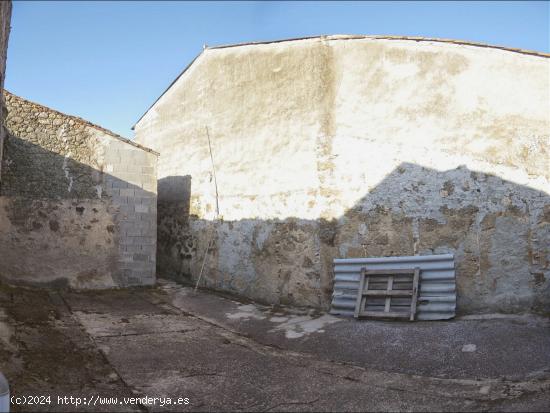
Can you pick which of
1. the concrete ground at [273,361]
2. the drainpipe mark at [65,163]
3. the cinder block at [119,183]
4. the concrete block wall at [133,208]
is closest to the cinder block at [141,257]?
the concrete block wall at [133,208]

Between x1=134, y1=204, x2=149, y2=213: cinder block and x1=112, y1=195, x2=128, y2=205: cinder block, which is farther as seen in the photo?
x1=134, y1=204, x2=149, y2=213: cinder block

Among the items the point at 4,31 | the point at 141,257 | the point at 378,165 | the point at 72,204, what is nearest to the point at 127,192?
the point at 72,204

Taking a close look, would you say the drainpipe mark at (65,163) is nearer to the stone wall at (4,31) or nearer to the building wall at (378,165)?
the building wall at (378,165)

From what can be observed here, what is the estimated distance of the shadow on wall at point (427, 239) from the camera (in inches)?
212

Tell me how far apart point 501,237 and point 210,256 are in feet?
17.5

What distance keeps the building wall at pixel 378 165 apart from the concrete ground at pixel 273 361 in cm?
96

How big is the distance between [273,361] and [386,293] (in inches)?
79.7

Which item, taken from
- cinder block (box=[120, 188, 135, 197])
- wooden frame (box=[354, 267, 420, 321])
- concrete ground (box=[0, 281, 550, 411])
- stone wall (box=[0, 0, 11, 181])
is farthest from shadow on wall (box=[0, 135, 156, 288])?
wooden frame (box=[354, 267, 420, 321])

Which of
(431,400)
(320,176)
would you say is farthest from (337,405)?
(320,176)

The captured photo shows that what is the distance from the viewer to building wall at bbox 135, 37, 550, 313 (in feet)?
18.1

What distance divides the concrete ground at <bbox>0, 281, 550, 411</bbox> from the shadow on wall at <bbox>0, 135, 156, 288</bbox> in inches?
55.1

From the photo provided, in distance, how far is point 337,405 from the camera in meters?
3.35

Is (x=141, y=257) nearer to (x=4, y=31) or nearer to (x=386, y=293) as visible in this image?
(x=386, y=293)

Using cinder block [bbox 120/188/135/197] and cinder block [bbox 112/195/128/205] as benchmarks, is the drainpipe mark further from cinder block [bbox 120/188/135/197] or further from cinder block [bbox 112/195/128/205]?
cinder block [bbox 120/188/135/197]
